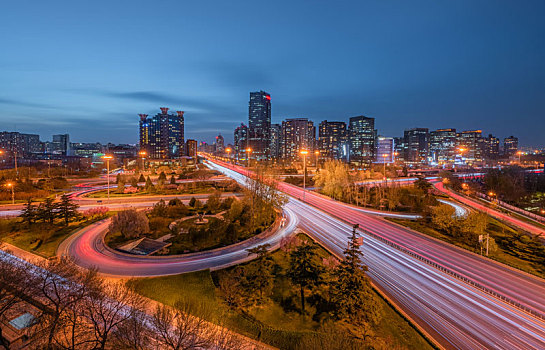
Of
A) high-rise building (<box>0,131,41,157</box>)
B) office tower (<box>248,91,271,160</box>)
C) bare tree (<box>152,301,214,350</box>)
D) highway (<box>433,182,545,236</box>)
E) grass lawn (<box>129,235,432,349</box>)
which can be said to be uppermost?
office tower (<box>248,91,271,160</box>)

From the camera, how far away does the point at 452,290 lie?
13.2 meters

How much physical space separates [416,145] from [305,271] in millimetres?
187036

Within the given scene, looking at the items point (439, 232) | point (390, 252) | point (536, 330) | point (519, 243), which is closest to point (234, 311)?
point (390, 252)

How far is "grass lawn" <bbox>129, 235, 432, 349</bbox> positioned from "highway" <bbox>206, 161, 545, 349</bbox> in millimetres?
1106

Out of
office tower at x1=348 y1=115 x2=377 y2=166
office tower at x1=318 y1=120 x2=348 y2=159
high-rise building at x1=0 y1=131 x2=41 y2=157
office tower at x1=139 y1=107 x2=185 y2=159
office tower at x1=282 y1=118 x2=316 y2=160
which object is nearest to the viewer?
high-rise building at x1=0 y1=131 x2=41 y2=157

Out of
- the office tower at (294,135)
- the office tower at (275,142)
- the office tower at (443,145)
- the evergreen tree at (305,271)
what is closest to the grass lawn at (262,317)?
the evergreen tree at (305,271)

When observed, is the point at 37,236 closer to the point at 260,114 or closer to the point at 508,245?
the point at 508,245

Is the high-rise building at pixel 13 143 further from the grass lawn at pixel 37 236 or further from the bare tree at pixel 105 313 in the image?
the bare tree at pixel 105 313

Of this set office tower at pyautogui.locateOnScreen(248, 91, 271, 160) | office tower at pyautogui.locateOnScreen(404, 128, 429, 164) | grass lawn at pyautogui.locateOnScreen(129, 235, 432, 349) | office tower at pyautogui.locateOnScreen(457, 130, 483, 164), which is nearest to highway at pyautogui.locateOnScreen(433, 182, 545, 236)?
grass lawn at pyautogui.locateOnScreen(129, 235, 432, 349)

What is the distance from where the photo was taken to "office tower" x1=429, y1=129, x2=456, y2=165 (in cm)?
16338

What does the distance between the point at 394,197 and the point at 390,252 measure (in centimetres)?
1541

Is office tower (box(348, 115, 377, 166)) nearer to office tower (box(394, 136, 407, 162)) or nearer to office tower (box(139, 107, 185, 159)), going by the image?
office tower (box(394, 136, 407, 162))

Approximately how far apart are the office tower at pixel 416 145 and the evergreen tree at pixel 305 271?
174m

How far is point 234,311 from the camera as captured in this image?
11.6 meters
